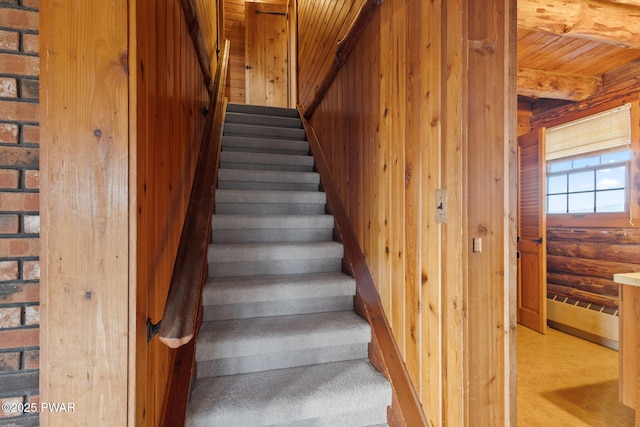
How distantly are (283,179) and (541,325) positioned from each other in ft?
10.6

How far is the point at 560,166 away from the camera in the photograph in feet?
12.3

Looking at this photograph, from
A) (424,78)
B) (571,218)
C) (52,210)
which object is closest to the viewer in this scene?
(52,210)

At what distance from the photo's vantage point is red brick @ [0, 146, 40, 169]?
0.97 meters

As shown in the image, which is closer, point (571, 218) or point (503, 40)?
point (503, 40)

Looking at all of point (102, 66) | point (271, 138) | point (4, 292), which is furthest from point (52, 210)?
point (271, 138)

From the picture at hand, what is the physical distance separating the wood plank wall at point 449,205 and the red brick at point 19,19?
1.40 m

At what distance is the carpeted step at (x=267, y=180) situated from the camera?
8.16 ft

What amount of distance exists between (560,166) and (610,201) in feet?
2.52

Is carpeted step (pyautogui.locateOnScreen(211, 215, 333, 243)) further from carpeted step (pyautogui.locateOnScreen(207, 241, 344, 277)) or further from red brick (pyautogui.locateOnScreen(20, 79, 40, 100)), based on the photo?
red brick (pyautogui.locateOnScreen(20, 79, 40, 100))

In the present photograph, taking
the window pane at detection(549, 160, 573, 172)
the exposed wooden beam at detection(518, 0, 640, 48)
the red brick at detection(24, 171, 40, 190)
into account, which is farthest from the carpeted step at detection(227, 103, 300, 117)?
the window pane at detection(549, 160, 573, 172)

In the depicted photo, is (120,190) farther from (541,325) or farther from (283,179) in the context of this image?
(541,325)

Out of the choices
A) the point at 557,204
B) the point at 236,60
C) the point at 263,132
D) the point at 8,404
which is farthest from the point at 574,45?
the point at 236,60

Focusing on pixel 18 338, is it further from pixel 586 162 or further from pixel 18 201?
pixel 586 162

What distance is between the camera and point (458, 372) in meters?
1.03
